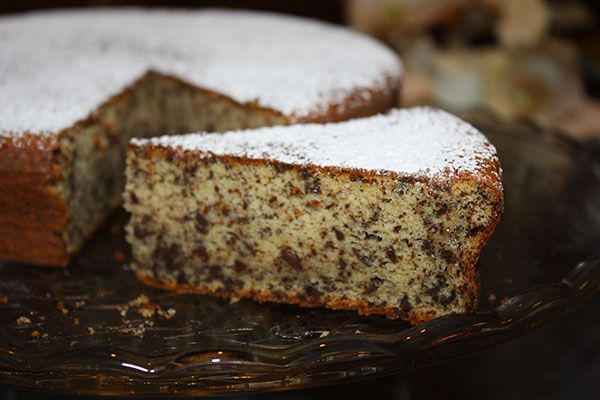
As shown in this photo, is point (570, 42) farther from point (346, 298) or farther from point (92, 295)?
point (92, 295)

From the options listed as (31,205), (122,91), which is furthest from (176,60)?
(31,205)

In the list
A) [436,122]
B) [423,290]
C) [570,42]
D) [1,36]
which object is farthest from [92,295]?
[570,42]

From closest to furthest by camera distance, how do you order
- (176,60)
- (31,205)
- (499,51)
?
(31,205), (176,60), (499,51)

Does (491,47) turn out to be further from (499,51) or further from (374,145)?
(374,145)

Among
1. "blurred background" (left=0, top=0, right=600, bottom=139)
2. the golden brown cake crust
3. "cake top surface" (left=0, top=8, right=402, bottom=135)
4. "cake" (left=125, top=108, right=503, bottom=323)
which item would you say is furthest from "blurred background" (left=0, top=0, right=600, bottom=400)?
the golden brown cake crust

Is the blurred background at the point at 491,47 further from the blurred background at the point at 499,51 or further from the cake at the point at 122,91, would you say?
the cake at the point at 122,91

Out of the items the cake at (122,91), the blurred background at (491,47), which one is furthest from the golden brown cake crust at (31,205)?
the blurred background at (491,47)

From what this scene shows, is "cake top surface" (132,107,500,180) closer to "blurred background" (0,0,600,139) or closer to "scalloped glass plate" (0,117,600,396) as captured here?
"scalloped glass plate" (0,117,600,396)
